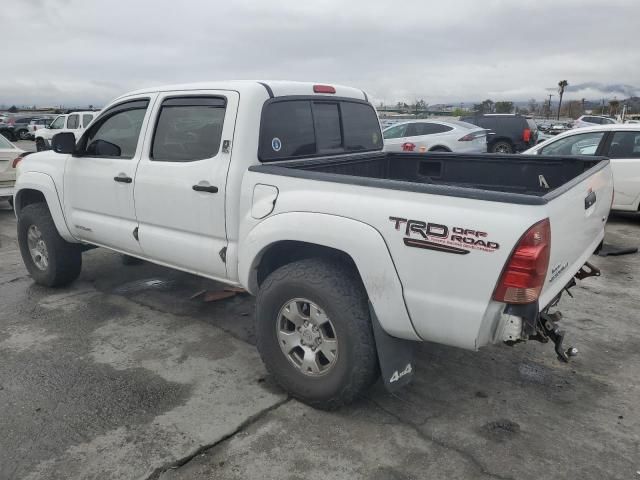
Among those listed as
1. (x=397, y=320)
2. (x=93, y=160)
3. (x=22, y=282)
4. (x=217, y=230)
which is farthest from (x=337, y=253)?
(x=22, y=282)

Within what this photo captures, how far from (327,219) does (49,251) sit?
3475mm

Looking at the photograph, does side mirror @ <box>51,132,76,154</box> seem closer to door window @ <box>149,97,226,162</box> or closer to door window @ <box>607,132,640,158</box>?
door window @ <box>149,97,226,162</box>

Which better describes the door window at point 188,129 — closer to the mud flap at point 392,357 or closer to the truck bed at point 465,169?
the truck bed at point 465,169

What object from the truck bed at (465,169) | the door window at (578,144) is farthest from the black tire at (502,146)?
the truck bed at (465,169)

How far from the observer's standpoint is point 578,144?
8.42m

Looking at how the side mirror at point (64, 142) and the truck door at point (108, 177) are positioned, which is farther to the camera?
the side mirror at point (64, 142)

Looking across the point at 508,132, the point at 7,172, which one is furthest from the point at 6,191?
the point at 508,132

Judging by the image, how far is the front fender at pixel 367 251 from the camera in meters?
2.70

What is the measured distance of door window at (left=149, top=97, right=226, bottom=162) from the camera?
3.64 m

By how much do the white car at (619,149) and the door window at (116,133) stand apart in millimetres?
5901

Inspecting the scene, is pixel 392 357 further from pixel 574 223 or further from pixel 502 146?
pixel 502 146

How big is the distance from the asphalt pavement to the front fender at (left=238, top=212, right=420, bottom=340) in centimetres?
70

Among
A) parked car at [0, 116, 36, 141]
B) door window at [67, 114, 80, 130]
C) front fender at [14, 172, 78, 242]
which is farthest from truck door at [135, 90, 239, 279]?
parked car at [0, 116, 36, 141]

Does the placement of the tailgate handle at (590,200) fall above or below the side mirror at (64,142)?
→ below
